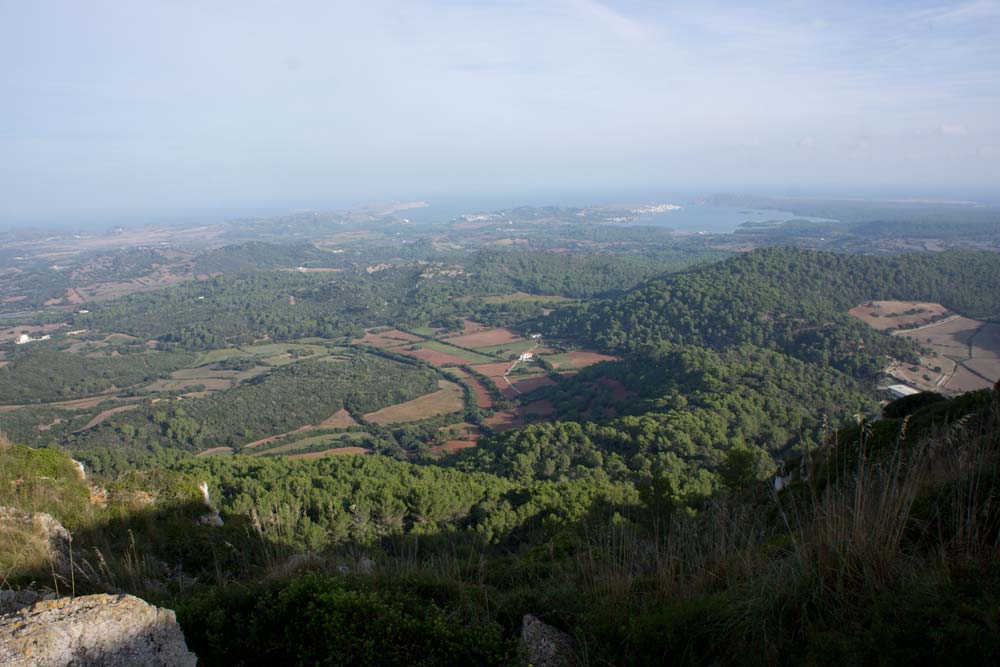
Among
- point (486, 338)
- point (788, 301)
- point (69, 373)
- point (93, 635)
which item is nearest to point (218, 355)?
point (69, 373)

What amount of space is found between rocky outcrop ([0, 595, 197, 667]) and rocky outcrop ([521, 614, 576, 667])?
210 cm

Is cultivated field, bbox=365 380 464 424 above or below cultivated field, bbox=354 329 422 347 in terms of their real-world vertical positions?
below

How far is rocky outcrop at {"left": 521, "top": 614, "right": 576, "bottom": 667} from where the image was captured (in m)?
3.09

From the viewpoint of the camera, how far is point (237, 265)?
402ft

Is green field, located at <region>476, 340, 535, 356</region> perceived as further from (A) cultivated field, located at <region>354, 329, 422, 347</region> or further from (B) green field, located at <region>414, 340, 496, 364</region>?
(A) cultivated field, located at <region>354, 329, 422, 347</region>

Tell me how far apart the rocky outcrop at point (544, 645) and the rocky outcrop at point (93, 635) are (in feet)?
6.90

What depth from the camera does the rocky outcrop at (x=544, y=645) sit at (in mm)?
3094

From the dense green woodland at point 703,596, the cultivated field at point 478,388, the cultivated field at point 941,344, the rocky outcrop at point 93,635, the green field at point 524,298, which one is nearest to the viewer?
the dense green woodland at point 703,596

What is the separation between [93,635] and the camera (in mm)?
2779

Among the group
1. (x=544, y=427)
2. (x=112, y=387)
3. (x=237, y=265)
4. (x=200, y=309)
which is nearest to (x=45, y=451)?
(x=544, y=427)

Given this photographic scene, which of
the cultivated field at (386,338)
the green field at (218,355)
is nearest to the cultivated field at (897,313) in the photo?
the cultivated field at (386,338)

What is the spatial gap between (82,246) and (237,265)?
7778 centimetres

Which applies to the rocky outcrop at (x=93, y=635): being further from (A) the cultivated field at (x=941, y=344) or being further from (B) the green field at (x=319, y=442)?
(B) the green field at (x=319, y=442)

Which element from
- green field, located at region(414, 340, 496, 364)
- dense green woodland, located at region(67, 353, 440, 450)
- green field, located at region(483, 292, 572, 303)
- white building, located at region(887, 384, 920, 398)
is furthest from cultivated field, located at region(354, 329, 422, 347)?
white building, located at region(887, 384, 920, 398)
